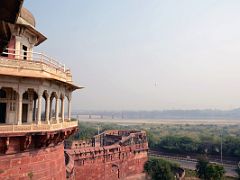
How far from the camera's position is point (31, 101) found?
45.0 ft

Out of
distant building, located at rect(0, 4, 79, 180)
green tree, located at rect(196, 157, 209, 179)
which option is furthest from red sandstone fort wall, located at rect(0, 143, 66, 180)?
green tree, located at rect(196, 157, 209, 179)

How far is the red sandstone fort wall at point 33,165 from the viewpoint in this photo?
11.2m

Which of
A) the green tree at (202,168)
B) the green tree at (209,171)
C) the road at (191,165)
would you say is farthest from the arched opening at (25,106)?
the road at (191,165)

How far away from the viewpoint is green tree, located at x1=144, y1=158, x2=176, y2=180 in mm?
46812

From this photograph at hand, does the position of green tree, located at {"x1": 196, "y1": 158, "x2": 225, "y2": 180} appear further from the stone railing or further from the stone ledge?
the stone ledge

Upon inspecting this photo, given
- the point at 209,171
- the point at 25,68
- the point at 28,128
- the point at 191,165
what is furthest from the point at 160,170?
the point at 25,68

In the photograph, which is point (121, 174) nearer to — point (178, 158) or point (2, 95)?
point (178, 158)

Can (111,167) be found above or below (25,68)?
below

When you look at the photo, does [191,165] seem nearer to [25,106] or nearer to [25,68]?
[25,106]

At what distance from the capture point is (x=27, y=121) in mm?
13586

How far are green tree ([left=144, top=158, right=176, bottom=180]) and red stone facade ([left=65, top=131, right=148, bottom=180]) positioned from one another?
3.66m

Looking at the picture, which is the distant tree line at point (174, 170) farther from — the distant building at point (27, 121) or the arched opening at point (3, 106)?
the arched opening at point (3, 106)

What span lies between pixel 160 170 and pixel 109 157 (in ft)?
29.4

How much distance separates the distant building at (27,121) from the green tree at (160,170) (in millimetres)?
35008
